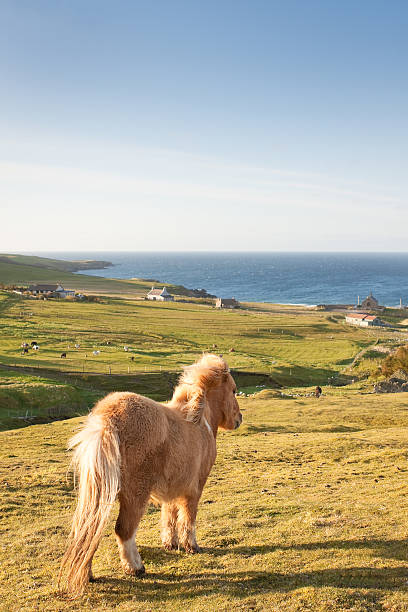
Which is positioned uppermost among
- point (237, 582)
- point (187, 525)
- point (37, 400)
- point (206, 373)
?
point (206, 373)

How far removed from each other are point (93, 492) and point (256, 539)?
464cm

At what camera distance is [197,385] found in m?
8.74

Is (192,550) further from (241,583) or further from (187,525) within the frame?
(241,583)

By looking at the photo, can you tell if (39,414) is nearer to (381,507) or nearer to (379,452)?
(379,452)

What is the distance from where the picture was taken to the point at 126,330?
90062mm

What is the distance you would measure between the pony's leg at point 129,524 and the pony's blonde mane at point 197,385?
1773mm

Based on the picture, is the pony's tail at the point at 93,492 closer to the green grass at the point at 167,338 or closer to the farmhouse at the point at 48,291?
the green grass at the point at 167,338

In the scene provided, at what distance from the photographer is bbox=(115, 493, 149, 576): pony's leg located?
676cm

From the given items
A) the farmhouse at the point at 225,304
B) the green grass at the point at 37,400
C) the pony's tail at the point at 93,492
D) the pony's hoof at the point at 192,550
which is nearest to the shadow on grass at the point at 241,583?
the pony's hoof at the point at 192,550

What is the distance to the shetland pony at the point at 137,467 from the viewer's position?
20.8 ft

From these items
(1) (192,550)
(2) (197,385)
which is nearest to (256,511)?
(1) (192,550)

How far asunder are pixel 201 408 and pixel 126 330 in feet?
273

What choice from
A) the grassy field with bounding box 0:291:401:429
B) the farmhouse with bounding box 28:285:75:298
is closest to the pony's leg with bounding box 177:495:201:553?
the grassy field with bounding box 0:291:401:429

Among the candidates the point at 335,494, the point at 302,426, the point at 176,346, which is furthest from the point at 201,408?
the point at 176,346
